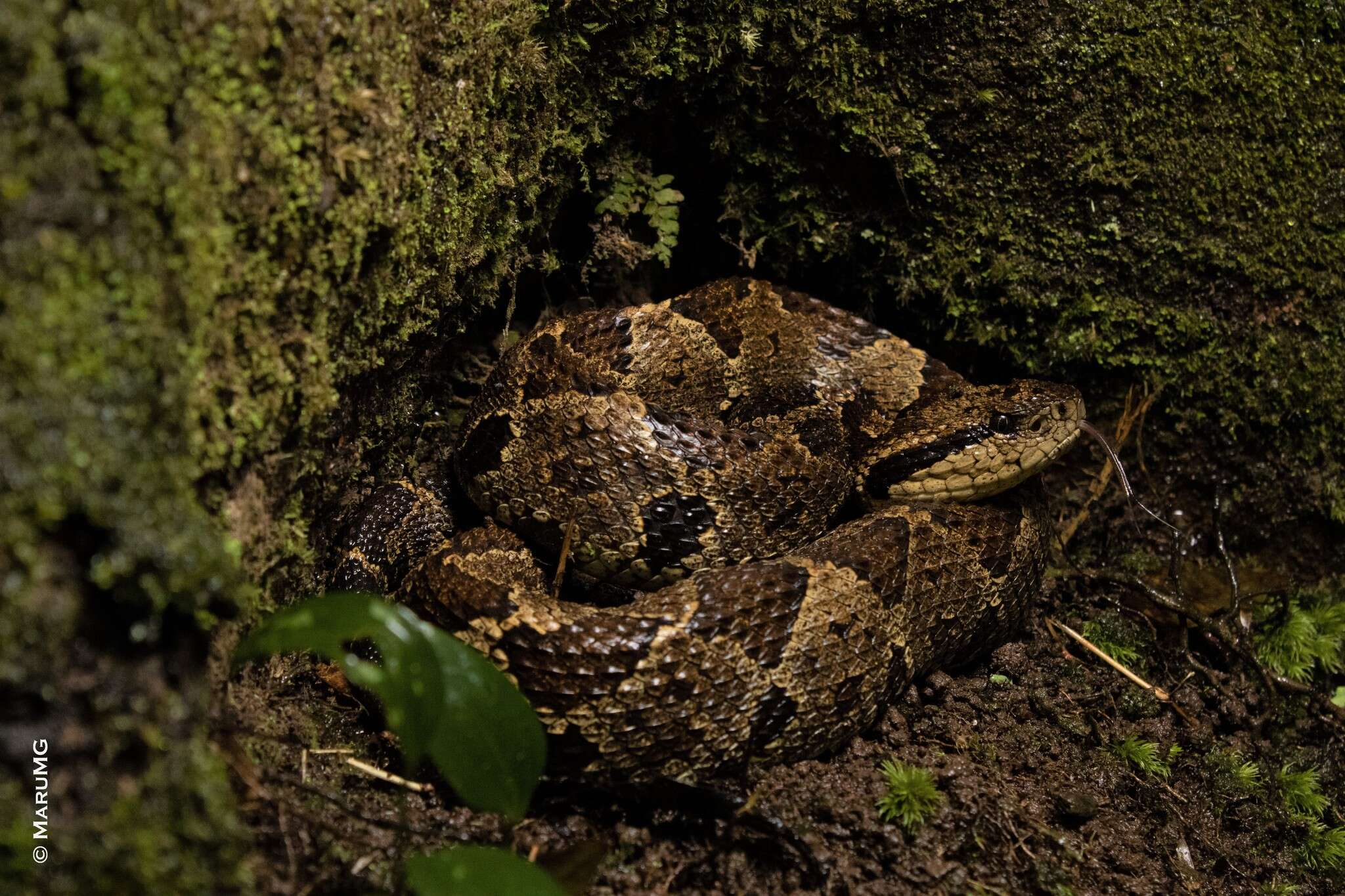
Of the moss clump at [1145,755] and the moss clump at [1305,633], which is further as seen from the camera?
the moss clump at [1305,633]

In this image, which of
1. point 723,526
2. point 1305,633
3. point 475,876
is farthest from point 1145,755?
point 475,876

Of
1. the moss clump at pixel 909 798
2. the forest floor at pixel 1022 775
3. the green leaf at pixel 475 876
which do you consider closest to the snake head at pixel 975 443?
the forest floor at pixel 1022 775

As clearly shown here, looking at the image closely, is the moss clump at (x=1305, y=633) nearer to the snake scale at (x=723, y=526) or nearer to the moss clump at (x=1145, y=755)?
the moss clump at (x=1145, y=755)

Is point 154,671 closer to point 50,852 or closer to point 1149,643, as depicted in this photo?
point 50,852

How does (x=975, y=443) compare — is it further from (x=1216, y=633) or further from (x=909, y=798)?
(x=909, y=798)

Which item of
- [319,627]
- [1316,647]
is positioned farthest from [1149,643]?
[319,627]

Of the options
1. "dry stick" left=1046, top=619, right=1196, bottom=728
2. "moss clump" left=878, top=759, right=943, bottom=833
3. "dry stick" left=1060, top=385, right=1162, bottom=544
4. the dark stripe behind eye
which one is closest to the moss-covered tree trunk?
"dry stick" left=1060, top=385, right=1162, bottom=544

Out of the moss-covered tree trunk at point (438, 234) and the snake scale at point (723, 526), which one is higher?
the moss-covered tree trunk at point (438, 234)
